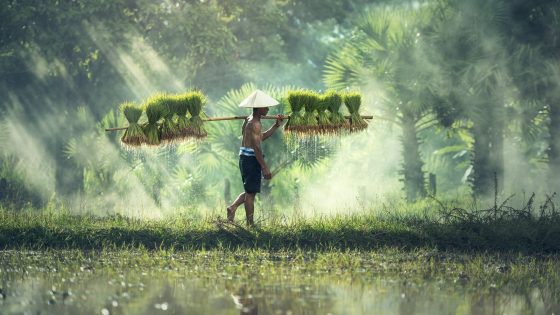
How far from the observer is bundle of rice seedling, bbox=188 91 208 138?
15156mm

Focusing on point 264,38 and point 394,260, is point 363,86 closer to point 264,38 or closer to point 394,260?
point 264,38

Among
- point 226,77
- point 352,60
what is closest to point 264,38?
point 226,77

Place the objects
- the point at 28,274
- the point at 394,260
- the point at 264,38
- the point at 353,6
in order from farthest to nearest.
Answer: the point at 353,6 < the point at 264,38 < the point at 394,260 < the point at 28,274

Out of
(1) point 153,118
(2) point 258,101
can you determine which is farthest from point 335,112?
(1) point 153,118

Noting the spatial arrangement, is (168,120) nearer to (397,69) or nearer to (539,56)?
(397,69)

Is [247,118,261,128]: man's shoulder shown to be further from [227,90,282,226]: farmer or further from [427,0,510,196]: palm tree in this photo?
[427,0,510,196]: palm tree

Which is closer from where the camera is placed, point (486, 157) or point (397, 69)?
point (486, 157)

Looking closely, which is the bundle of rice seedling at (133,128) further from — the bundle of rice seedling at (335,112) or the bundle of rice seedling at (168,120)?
the bundle of rice seedling at (335,112)

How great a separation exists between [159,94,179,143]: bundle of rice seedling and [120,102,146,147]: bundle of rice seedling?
0.28 meters

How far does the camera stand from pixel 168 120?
49.9 feet

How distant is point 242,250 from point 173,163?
16.0 meters

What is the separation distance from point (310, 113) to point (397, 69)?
1149 cm

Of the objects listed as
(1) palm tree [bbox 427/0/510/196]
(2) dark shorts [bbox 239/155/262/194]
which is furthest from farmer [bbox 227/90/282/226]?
(1) palm tree [bbox 427/0/510/196]

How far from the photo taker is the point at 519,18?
25.4 meters
